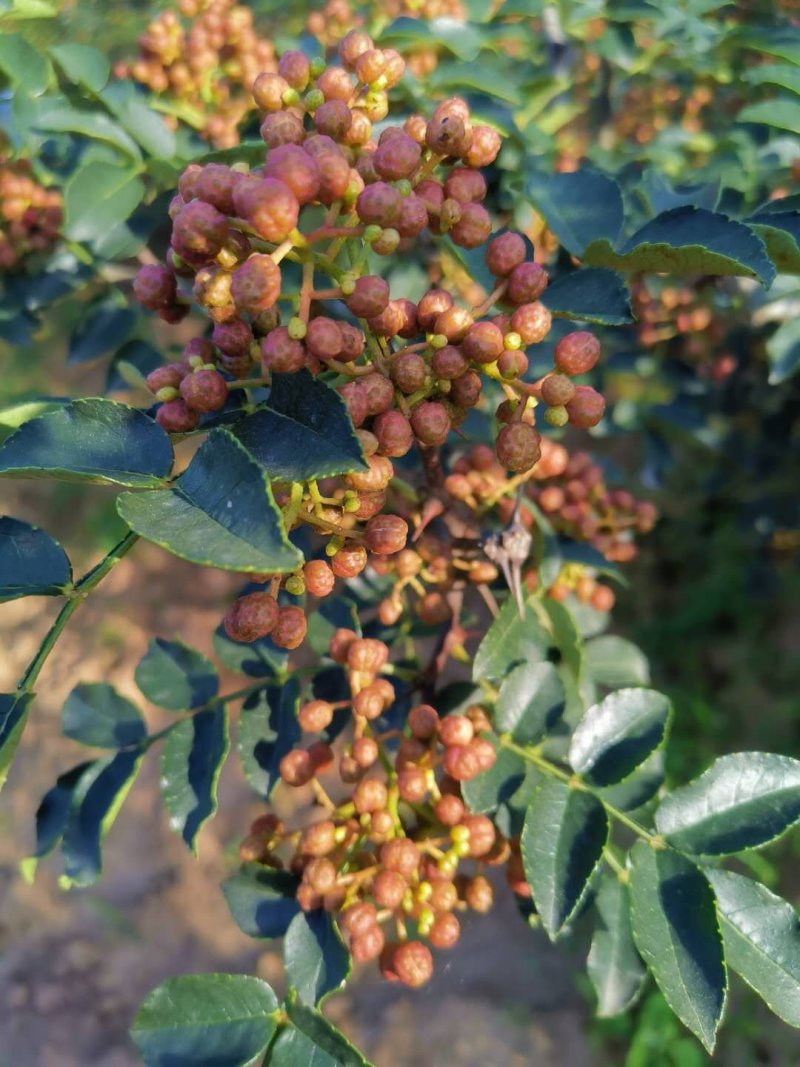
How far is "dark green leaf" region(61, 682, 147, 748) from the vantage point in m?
1.29

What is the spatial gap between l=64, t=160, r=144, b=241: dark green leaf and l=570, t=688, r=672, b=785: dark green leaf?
1.02 meters

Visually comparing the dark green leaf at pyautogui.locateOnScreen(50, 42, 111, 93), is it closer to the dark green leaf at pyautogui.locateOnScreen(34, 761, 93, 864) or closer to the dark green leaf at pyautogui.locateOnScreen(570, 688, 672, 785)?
the dark green leaf at pyautogui.locateOnScreen(34, 761, 93, 864)

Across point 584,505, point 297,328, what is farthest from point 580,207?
point 584,505

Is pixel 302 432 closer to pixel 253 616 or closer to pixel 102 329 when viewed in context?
pixel 253 616

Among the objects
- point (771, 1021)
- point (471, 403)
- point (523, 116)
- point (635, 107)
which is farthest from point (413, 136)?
point (771, 1021)

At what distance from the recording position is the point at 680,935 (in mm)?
923

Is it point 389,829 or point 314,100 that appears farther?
point 389,829

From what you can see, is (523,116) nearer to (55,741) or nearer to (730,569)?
(730,569)

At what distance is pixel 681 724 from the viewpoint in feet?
9.71

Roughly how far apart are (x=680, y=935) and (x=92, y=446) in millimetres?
810

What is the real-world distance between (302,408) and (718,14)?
1803 mm

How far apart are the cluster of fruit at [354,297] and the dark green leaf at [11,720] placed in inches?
9.2

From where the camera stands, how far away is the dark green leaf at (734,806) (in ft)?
3.16

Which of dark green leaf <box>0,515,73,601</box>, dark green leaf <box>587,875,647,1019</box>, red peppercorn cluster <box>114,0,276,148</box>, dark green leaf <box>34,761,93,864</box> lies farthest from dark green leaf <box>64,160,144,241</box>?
dark green leaf <box>587,875,647,1019</box>
